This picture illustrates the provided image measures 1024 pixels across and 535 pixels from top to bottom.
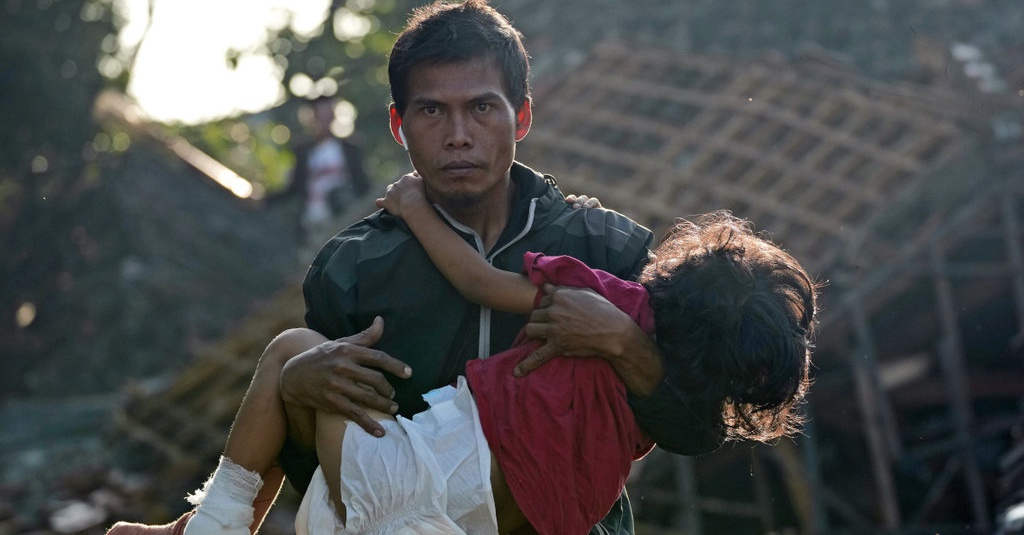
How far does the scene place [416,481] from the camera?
9.50 feet

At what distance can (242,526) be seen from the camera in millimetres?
3078

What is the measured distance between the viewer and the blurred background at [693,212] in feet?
27.8

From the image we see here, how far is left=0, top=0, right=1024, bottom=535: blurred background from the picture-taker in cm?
848

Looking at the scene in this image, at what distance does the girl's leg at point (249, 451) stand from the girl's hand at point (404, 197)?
1.18 ft

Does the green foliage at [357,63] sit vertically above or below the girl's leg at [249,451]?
above

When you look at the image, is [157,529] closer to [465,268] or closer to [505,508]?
[505,508]

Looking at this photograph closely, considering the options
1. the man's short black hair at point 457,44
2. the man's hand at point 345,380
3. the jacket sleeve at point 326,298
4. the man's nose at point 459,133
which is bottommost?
the man's hand at point 345,380

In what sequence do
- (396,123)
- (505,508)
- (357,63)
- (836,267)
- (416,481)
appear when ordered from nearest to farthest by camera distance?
(416,481)
(505,508)
(396,123)
(836,267)
(357,63)

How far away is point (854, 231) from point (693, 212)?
45.3 inches

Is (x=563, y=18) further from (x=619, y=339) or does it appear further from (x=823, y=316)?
(x=619, y=339)

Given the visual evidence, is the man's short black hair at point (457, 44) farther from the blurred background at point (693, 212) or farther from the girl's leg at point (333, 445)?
the blurred background at point (693, 212)

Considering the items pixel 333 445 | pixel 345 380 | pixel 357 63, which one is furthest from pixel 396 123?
pixel 357 63

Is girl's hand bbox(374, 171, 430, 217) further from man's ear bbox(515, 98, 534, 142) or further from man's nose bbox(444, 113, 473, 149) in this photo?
man's ear bbox(515, 98, 534, 142)

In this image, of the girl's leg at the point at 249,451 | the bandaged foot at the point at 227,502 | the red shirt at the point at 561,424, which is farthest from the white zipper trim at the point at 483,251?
the bandaged foot at the point at 227,502
